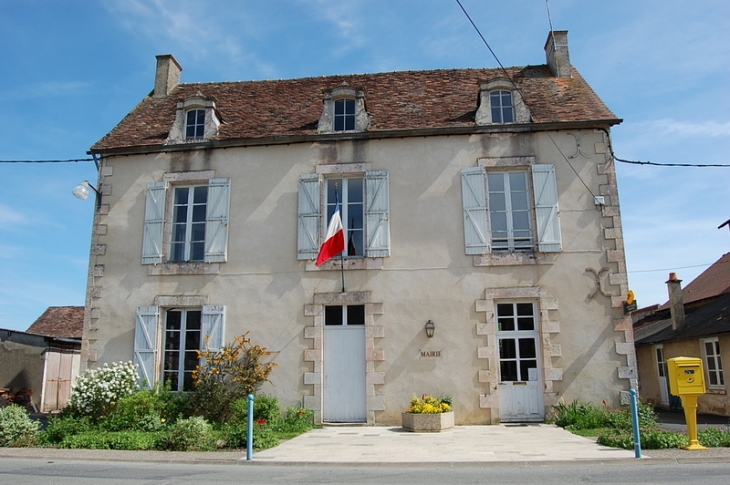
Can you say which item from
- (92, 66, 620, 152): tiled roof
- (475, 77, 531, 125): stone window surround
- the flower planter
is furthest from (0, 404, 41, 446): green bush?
(475, 77, 531, 125): stone window surround

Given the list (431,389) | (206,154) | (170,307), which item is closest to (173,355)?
(170,307)

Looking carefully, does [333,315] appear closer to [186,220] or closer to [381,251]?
[381,251]

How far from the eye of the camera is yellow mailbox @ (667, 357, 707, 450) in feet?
24.9

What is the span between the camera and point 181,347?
11.6m

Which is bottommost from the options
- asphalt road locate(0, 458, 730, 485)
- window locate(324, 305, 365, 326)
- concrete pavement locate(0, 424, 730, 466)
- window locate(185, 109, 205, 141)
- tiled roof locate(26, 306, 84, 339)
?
asphalt road locate(0, 458, 730, 485)

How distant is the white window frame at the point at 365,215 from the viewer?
11.5 m

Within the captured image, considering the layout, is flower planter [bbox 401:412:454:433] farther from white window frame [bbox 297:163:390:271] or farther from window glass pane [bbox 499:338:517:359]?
white window frame [bbox 297:163:390:271]

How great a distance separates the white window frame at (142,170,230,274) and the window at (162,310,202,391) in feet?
3.05

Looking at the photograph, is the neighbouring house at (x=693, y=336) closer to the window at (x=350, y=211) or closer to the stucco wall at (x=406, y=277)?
the stucco wall at (x=406, y=277)

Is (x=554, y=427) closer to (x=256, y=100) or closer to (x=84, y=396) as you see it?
(x=84, y=396)

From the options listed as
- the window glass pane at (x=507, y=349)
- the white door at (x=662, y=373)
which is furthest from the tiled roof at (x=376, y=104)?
the white door at (x=662, y=373)

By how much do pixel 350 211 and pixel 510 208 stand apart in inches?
125

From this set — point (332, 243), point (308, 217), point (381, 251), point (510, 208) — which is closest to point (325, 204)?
point (308, 217)

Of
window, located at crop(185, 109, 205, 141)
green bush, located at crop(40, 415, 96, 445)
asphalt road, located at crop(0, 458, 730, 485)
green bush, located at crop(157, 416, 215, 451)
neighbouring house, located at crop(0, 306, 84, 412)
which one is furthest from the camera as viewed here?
neighbouring house, located at crop(0, 306, 84, 412)
